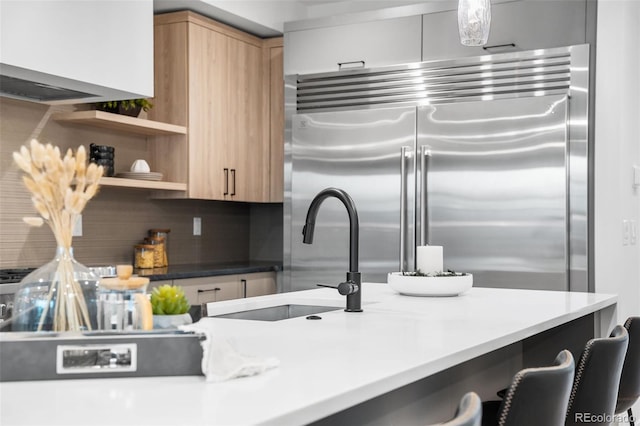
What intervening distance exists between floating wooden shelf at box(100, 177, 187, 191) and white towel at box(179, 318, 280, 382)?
8.58 ft

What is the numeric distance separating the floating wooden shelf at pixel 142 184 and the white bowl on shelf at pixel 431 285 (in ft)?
5.73

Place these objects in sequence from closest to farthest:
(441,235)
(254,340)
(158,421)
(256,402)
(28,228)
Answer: (158,421)
(256,402)
(254,340)
(28,228)
(441,235)

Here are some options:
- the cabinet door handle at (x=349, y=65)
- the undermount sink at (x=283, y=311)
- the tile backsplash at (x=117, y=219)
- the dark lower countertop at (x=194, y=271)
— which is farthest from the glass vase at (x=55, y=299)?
the cabinet door handle at (x=349, y=65)

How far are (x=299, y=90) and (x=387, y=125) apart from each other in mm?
A: 681

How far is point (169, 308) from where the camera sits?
1436mm

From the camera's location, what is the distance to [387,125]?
4.40 metres

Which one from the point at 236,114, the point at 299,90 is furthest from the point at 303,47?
the point at 236,114

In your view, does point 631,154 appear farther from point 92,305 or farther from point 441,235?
point 92,305

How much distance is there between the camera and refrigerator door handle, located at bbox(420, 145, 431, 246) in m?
4.26

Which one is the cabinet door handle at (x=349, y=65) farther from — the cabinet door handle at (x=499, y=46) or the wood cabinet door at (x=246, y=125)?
the cabinet door handle at (x=499, y=46)

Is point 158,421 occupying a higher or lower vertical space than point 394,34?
lower

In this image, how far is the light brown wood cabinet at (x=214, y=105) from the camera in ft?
14.8

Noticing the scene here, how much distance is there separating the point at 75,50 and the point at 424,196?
195cm

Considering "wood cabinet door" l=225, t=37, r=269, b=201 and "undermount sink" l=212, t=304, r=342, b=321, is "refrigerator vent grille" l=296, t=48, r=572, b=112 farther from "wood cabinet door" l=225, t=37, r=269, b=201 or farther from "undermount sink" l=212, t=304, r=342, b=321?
"undermount sink" l=212, t=304, r=342, b=321
